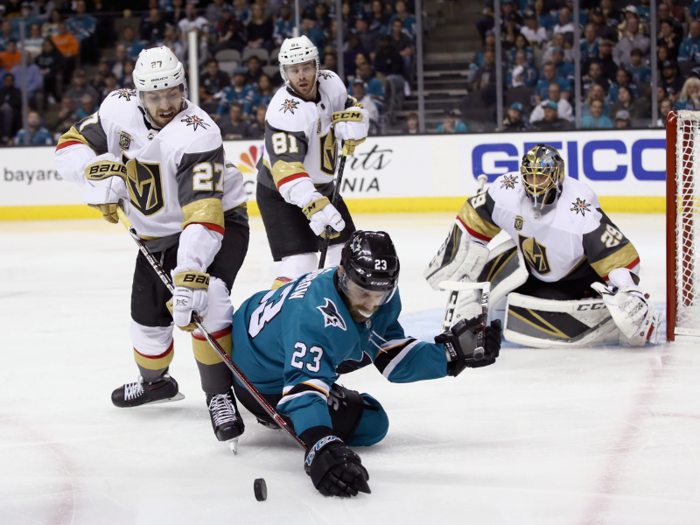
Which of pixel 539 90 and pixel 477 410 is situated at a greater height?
pixel 539 90

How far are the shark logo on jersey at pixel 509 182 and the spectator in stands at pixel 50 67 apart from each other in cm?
676

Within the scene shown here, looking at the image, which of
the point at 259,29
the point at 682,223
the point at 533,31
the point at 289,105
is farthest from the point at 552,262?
the point at 259,29

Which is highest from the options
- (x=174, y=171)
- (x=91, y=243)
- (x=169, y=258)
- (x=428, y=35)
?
(x=428, y=35)

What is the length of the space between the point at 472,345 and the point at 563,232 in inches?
53.7

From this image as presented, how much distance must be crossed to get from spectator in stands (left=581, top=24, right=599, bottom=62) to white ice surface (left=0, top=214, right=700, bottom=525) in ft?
16.1

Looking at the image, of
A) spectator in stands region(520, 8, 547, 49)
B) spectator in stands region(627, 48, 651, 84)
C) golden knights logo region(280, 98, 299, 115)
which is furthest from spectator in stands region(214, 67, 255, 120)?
golden knights logo region(280, 98, 299, 115)

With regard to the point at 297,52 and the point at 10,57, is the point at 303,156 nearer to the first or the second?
the point at 297,52

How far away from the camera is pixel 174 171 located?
272 cm

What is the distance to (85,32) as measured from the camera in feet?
31.6

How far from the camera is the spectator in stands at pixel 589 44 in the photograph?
8.18 meters

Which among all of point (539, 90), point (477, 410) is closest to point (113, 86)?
point (539, 90)

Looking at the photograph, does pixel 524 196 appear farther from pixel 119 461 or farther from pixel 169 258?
pixel 119 461

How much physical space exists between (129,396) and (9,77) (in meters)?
7.14

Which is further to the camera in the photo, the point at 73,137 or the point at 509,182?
the point at 509,182
